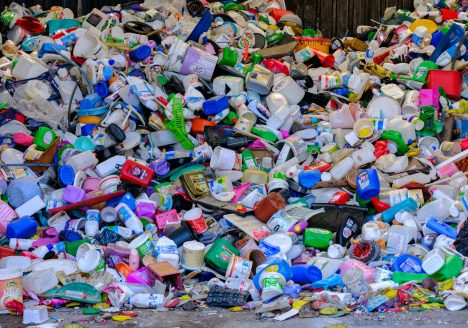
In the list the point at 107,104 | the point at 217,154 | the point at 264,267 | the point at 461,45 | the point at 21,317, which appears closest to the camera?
the point at 21,317

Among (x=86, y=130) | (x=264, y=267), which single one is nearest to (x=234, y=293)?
(x=264, y=267)

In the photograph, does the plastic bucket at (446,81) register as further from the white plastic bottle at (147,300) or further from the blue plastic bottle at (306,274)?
the white plastic bottle at (147,300)

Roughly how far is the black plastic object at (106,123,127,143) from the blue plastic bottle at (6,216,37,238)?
0.94 meters

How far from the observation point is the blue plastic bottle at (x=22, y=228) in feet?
18.4

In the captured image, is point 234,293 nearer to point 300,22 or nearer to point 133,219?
point 133,219

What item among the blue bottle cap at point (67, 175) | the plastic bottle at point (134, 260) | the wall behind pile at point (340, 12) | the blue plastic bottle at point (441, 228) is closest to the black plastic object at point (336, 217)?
the blue plastic bottle at point (441, 228)

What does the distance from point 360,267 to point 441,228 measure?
2.30 feet

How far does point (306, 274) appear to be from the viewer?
16.5 ft

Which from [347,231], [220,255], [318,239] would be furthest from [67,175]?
[347,231]

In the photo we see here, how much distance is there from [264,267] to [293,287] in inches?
9.3

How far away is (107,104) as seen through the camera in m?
6.75

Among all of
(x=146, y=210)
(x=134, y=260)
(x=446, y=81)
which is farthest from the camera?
(x=446, y=81)

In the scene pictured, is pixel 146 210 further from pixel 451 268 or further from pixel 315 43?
pixel 315 43

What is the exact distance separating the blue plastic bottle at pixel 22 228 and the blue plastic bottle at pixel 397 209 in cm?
226
